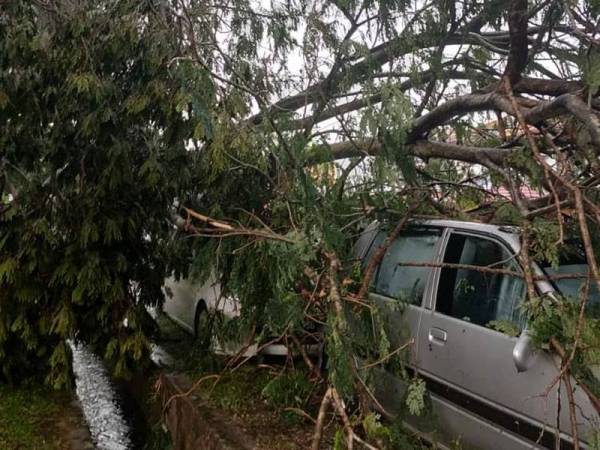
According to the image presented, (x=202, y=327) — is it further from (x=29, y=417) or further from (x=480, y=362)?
(x=480, y=362)

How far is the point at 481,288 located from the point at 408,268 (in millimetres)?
812

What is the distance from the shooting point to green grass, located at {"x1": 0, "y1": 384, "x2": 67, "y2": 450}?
489 cm

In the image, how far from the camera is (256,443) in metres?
4.42

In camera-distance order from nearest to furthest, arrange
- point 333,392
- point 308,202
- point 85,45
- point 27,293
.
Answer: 1. point 333,392
2. point 308,202
3. point 85,45
4. point 27,293

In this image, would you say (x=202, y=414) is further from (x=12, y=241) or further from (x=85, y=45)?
(x=85, y=45)

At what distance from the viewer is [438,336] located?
13.3 ft

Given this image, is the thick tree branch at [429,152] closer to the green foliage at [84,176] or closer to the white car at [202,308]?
the green foliage at [84,176]

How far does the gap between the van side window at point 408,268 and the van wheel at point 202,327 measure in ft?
6.21

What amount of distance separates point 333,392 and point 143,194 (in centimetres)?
330

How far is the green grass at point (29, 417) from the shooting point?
4891 mm

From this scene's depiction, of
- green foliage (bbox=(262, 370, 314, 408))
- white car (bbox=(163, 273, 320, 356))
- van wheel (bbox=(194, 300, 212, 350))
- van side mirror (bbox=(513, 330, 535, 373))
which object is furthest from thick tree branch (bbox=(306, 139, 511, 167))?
van wheel (bbox=(194, 300, 212, 350))

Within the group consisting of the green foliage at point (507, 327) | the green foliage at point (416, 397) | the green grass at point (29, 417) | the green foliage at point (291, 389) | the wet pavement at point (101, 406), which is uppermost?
the green foliage at point (507, 327)

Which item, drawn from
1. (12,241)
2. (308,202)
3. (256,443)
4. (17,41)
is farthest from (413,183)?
(12,241)

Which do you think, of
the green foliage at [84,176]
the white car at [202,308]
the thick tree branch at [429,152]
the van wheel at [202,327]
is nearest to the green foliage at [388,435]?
the white car at [202,308]
